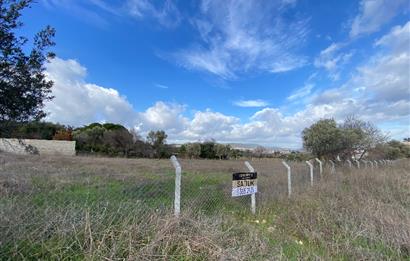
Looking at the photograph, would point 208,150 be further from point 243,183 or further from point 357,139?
point 243,183

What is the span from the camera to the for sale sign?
6977 millimetres

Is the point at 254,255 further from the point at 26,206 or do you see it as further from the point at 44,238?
the point at 26,206

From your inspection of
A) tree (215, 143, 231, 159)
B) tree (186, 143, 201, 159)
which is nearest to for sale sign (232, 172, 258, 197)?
tree (186, 143, 201, 159)

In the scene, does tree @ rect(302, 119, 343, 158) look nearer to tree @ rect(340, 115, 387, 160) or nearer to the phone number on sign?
tree @ rect(340, 115, 387, 160)

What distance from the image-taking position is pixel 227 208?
7.37 m

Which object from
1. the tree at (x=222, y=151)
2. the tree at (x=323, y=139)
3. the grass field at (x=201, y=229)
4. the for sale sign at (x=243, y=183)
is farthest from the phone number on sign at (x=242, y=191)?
the tree at (x=222, y=151)

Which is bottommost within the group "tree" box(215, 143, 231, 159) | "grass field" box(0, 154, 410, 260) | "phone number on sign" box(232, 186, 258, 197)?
"grass field" box(0, 154, 410, 260)

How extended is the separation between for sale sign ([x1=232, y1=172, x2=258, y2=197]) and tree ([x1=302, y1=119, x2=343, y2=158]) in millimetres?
14765

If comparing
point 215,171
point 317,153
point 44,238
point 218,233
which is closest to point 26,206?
point 44,238

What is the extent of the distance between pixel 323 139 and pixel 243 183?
15.4 meters

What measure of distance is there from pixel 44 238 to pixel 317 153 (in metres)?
20.7

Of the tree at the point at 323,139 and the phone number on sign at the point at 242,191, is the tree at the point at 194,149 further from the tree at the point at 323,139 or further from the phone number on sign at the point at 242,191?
the phone number on sign at the point at 242,191

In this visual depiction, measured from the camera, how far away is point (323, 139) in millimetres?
20953

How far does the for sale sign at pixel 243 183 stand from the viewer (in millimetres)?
6977
